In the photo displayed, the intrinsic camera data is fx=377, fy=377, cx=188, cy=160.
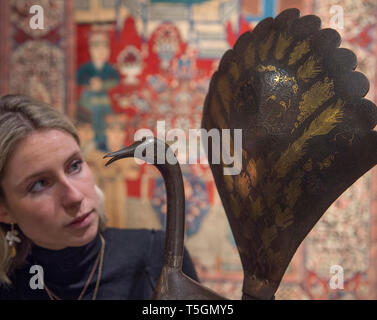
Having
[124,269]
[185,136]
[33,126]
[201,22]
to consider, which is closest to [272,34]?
[33,126]

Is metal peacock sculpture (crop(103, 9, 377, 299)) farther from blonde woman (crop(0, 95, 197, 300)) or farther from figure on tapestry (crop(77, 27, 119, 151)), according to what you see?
figure on tapestry (crop(77, 27, 119, 151))

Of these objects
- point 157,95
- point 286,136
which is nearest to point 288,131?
point 286,136

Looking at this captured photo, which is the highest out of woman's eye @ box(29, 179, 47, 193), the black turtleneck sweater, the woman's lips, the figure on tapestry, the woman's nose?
the figure on tapestry

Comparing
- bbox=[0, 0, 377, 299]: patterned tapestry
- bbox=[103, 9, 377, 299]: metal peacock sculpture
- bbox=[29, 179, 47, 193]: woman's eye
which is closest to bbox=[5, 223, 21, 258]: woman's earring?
bbox=[29, 179, 47, 193]: woman's eye

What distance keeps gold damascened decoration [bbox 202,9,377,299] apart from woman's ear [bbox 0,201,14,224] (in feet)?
1.55

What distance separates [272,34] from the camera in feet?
1.63

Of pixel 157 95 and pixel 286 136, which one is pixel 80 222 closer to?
pixel 286 136

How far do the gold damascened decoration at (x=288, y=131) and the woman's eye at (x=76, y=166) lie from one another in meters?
0.32

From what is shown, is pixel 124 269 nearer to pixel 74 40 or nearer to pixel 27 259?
pixel 27 259

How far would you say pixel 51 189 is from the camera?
2.20 ft

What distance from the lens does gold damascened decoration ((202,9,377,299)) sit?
45cm

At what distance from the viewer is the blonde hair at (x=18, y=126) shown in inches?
27.1

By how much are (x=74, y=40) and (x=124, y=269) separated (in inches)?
45.1

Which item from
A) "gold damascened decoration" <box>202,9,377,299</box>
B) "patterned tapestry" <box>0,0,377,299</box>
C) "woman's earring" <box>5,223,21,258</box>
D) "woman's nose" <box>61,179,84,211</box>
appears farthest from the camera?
"patterned tapestry" <box>0,0,377,299</box>
